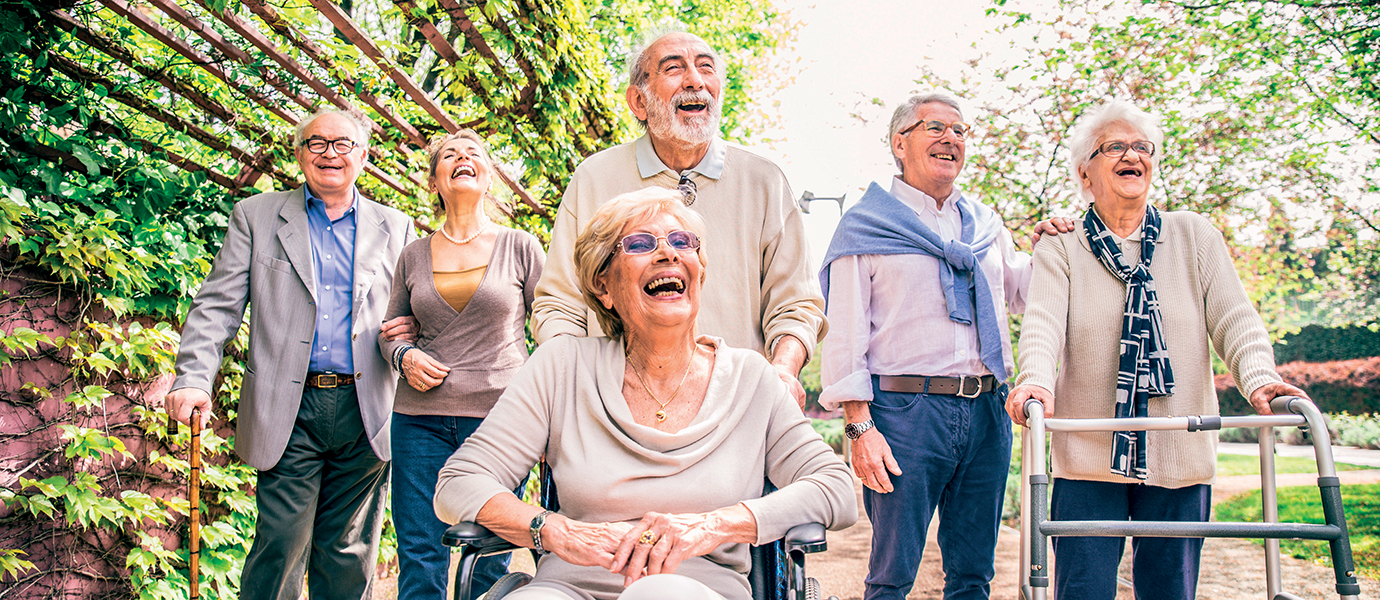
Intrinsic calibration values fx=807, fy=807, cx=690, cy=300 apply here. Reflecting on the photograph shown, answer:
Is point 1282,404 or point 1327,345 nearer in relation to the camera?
point 1282,404

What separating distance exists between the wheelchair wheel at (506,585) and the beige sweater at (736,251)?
672 mm

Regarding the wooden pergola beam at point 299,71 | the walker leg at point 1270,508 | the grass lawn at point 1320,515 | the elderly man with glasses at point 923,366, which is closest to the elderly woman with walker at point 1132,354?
the walker leg at point 1270,508

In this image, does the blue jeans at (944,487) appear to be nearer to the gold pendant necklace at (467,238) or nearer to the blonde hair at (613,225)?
the blonde hair at (613,225)

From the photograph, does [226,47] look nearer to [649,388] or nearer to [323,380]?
[323,380]

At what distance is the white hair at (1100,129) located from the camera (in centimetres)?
237

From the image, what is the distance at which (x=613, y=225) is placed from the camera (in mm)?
1842

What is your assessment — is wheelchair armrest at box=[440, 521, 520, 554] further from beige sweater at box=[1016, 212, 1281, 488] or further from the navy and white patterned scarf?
the navy and white patterned scarf

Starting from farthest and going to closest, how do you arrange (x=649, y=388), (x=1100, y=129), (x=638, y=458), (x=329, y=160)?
(x=329, y=160) < (x=1100, y=129) < (x=649, y=388) < (x=638, y=458)

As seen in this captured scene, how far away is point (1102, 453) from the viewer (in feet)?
7.18

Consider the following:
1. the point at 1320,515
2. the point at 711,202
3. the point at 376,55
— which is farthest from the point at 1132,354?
the point at 1320,515

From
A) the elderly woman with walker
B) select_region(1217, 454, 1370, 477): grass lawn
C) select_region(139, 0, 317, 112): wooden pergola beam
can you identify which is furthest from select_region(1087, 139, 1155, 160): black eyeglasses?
select_region(1217, 454, 1370, 477): grass lawn

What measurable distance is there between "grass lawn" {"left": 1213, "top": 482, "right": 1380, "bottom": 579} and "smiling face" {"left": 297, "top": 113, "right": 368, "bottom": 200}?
19.0 ft

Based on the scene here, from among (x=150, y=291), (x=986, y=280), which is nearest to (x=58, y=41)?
(x=150, y=291)

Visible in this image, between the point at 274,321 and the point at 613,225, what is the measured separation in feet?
4.80
